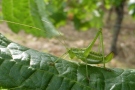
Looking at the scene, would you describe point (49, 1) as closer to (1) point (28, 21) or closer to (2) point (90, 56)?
(1) point (28, 21)

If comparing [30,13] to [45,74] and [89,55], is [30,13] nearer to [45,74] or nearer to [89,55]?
[89,55]

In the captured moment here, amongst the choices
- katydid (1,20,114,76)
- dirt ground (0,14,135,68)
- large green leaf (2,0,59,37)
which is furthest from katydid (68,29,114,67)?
dirt ground (0,14,135,68)

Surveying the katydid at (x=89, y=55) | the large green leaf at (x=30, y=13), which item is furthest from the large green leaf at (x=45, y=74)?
the large green leaf at (x=30, y=13)

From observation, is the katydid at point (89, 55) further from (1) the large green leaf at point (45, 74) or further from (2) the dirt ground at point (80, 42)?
(2) the dirt ground at point (80, 42)

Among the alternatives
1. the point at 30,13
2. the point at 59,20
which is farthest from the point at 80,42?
the point at 30,13

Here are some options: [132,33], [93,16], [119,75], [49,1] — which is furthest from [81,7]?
[132,33]

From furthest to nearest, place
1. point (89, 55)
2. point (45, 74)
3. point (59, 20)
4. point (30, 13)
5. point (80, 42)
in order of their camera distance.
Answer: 1. point (80, 42)
2. point (59, 20)
3. point (30, 13)
4. point (89, 55)
5. point (45, 74)
